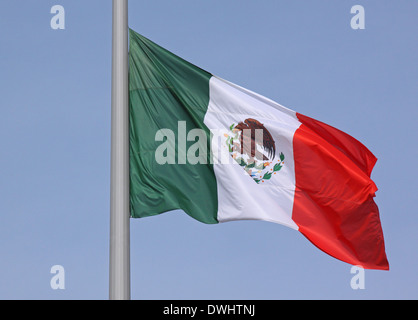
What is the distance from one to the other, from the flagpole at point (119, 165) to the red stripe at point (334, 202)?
12.0 ft

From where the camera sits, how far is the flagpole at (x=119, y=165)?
8703mm

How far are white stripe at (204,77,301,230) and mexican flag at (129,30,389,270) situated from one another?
0.02 metres

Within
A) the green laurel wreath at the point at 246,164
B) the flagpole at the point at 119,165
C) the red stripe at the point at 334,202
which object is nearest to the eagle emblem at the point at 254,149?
the green laurel wreath at the point at 246,164

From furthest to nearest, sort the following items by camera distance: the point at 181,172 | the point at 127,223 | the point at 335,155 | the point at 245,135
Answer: the point at 335,155 < the point at 245,135 < the point at 181,172 < the point at 127,223

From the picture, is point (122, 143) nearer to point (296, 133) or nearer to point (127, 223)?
point (127, 223)

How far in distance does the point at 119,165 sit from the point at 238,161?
278 centimetres

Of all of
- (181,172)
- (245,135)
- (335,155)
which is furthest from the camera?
(335,155)

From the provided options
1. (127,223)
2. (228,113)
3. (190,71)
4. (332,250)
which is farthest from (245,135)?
(127,223)

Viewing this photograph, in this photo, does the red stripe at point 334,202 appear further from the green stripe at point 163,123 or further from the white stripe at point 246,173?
the green stripe at point 163,123

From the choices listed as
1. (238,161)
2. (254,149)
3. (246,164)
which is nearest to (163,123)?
(238,161)

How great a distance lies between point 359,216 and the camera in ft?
40.7

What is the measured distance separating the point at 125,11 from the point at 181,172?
261 centimetres

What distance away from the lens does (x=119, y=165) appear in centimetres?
920

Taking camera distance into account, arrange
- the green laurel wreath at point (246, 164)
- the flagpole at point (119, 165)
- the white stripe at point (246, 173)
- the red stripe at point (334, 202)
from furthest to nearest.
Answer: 1. the red stripe at point (334, 202)
2. the green laurel wreath at point (246, 164)
3. the white stripe at point (246, 173)
4. the flagpole at point (119, 165)
